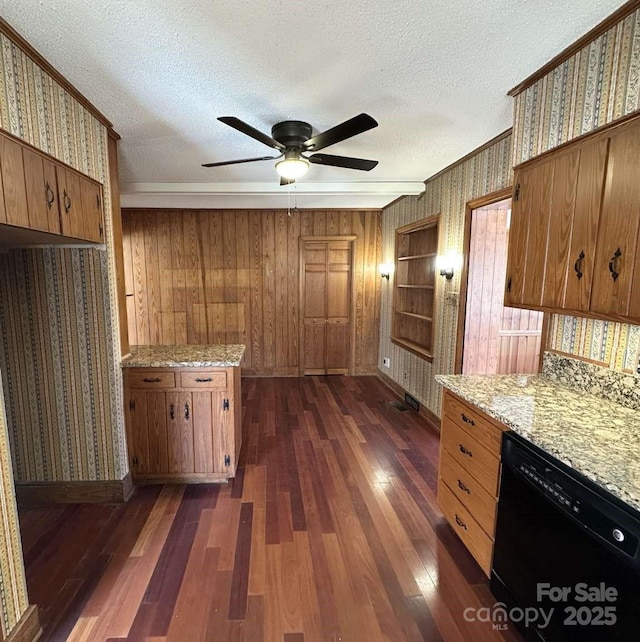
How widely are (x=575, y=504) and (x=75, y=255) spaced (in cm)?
291

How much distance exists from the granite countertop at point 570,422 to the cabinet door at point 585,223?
50 cm

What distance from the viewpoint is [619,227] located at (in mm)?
1406

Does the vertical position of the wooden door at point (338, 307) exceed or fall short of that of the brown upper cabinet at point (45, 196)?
it falls short

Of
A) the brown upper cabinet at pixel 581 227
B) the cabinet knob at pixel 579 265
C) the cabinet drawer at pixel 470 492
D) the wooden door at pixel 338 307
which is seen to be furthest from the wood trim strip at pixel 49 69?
the wooden door at pixel 338 307

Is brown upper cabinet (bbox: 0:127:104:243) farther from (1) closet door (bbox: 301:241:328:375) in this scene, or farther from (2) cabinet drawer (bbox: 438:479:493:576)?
(1) closet door (bbox: 301:241:328:375)

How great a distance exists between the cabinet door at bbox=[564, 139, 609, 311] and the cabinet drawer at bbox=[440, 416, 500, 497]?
0.83 m

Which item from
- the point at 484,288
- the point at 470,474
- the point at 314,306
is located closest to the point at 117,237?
the point at 470,474

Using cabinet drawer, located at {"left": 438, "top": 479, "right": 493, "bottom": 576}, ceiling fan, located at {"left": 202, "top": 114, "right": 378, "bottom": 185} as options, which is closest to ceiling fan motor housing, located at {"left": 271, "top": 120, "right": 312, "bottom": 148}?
A: ceiling fan, located at {"left": 202, "top": 114, "right": 378, "bottom": 185}

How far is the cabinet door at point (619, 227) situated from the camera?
1.35 m

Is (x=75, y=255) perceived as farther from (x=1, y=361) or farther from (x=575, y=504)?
(x=575, y=504)

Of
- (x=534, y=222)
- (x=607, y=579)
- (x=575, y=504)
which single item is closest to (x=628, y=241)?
(x=534, y=222)

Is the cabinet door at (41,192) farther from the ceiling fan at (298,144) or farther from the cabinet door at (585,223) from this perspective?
the cabinet door at (585,223)

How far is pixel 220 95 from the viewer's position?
6.34 ft

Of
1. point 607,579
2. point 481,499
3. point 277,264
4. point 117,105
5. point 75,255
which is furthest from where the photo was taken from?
point 277,264
